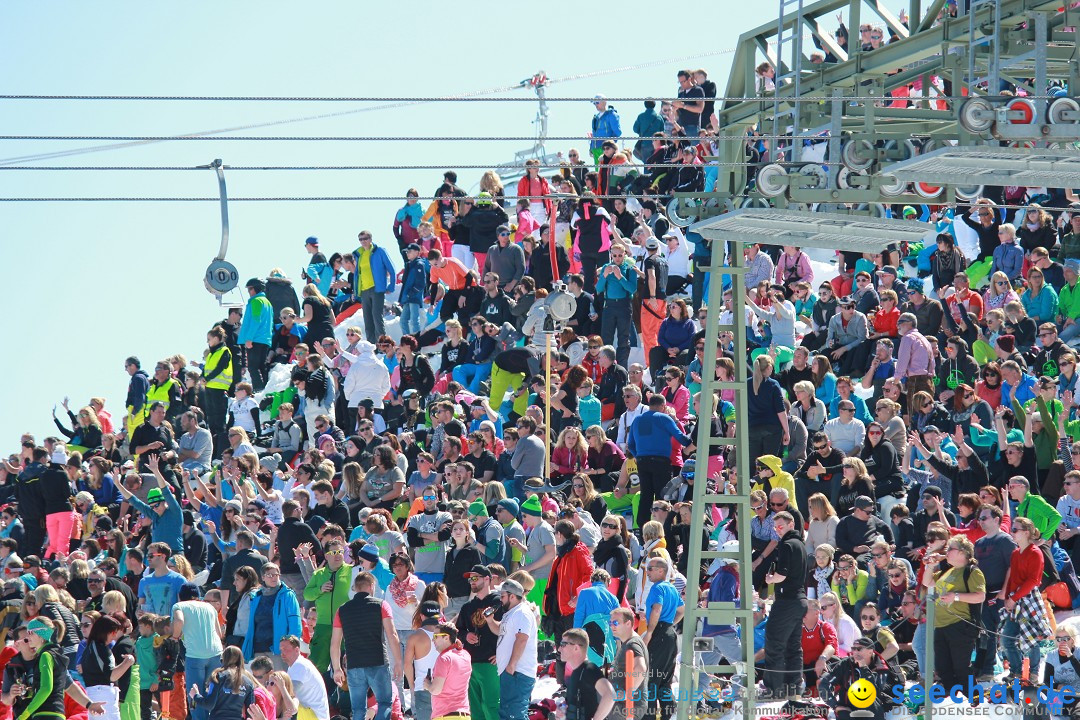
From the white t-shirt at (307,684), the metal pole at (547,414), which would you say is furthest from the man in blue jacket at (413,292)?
the white t-shirt at (307,684)

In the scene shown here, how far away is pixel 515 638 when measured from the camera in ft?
44.2

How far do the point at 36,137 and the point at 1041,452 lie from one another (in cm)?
963

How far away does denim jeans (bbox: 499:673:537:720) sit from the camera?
13.5 m

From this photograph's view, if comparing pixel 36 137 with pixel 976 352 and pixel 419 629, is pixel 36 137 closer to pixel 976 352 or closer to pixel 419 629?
pixel 419 629

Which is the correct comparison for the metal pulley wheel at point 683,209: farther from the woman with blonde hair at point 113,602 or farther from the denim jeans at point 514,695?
the woman with blonde hair at point 113,602

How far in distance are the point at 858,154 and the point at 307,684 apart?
6169 mm

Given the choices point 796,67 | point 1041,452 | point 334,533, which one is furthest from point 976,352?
point 334,533

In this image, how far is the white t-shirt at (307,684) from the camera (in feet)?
46.0

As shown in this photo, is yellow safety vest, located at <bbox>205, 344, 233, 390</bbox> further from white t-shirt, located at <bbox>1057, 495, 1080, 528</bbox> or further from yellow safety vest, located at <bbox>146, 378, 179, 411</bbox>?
white t-shirt, located at <bbox>1057, 495, 1080, 528</bbox>

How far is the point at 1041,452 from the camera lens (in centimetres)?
1652

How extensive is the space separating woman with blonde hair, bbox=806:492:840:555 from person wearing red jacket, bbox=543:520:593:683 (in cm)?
205

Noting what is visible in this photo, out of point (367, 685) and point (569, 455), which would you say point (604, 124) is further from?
point (367, 685)

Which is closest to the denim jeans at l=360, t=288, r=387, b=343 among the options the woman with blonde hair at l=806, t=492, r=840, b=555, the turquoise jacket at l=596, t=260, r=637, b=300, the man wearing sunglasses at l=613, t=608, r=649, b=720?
the turquoise jacket at l=596, t=260, r=637, b=300

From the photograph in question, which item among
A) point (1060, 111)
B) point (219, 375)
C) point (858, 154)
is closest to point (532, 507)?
point (858, 154)
